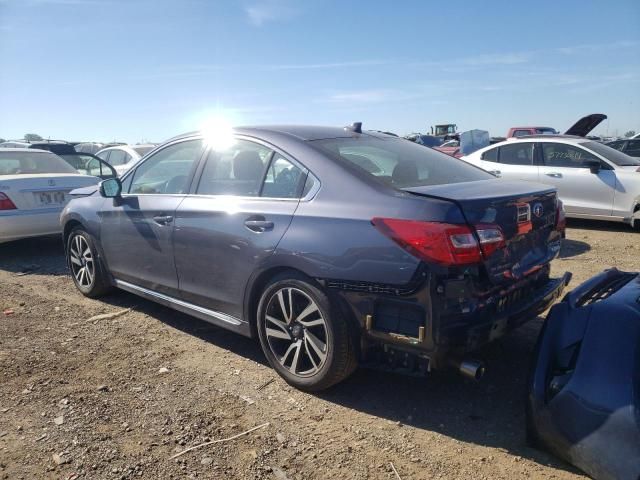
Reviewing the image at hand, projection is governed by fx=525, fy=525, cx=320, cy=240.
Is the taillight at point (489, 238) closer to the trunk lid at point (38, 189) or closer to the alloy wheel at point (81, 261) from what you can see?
the alloy wheel at point (81, 261)

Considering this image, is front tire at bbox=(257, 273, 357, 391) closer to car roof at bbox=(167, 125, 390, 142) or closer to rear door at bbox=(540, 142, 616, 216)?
car roof at bbox=(167, 125, 390, 142)

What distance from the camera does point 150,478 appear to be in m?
2.50

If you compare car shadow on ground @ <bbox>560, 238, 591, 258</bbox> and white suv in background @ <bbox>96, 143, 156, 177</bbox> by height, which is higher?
white suv in background @ <bbox>96, 143, 156, 177</bbox>

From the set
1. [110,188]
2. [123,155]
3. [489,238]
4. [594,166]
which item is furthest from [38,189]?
[594,166]

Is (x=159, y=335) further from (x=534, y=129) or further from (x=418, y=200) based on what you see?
(x=534, y=129)

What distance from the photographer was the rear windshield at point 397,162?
320 cm

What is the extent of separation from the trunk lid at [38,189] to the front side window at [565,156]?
24.4ft

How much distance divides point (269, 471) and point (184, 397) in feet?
3.16

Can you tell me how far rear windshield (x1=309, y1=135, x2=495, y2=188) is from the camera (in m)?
3.20

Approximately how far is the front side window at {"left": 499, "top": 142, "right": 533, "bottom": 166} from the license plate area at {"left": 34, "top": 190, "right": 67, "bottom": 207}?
7.23 meters

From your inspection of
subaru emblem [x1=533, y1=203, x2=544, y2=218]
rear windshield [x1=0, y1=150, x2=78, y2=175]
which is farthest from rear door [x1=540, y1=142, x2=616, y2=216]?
rear windshield [x1=0, y1=150, x2=78, y2=175]

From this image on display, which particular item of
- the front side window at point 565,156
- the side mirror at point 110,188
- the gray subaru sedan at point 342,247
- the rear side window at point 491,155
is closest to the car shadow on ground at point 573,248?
the front side window at point 565,156

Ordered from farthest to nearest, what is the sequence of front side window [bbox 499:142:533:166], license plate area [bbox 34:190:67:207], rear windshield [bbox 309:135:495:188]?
1. front side window [bbox 499:142:533:166]
2. license plate area [bbox 34:190:67:207]
3. rear windshield [bbox 309:135:495:188]

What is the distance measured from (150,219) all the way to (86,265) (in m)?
1.43
